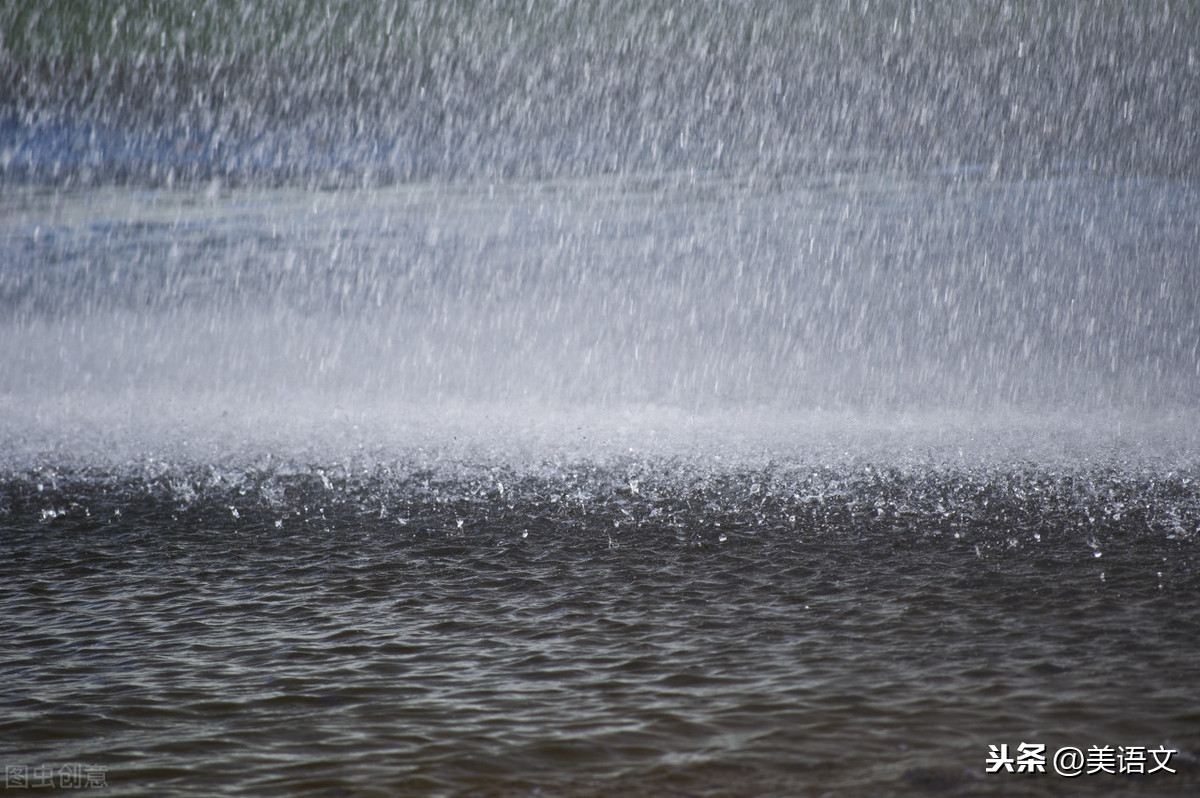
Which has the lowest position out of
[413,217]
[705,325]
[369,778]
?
[369,778]

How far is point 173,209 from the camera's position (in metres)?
79.5

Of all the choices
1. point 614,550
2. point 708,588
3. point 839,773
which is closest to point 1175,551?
point 708,588

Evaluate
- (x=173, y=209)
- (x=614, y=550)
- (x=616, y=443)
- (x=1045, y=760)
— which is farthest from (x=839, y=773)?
(x=173, y=209)

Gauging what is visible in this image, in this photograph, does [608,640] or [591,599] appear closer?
[608,640]

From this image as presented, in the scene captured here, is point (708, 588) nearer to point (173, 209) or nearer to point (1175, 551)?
point (1175, 551)

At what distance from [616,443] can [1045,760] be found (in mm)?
15794

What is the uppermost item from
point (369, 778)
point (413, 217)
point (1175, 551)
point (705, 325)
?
point (413, 217)

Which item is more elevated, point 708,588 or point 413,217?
point 413,217

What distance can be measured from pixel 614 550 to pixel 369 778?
18.7 ft

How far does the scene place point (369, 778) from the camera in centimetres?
562

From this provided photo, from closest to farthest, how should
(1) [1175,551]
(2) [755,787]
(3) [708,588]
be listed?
1. (2) [755,787]
2. (3) [708,588]
3. (1) [1175,551]

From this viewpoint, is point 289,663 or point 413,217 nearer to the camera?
point 289,663

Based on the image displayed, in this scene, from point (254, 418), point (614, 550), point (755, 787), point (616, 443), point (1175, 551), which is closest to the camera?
point (755, 787)

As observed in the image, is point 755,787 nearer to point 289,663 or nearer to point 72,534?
point 289,663
